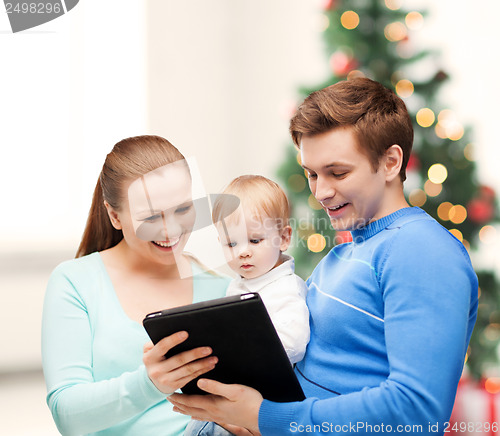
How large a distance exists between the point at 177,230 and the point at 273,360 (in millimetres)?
473

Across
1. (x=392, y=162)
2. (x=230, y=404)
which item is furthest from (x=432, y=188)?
(x=230, y=404)

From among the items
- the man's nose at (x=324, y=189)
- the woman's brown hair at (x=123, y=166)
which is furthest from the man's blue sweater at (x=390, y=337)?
the woman's brown hair at (x=123, y=166)

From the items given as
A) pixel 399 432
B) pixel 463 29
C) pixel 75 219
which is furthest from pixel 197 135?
pixel 399 432

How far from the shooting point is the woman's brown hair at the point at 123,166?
1.42 metres

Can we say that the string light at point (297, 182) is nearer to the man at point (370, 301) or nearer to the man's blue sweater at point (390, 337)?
the man at point (370, 301)

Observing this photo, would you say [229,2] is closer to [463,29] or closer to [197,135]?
[197,135]

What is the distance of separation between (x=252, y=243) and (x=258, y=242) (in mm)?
14

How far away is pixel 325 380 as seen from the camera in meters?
1.10

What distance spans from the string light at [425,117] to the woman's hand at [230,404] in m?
1.88

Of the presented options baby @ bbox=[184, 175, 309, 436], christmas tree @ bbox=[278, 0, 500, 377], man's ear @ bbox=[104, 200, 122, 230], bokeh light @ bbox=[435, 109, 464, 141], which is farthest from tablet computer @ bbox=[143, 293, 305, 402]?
bokeh light @ bbox=[435, 109, 464, 141]

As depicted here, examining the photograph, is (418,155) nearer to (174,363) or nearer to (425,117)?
(425,117)

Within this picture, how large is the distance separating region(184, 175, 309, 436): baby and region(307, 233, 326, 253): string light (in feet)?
4.44

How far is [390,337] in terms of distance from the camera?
37.4 inches

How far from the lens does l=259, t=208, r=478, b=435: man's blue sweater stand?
0.92m
